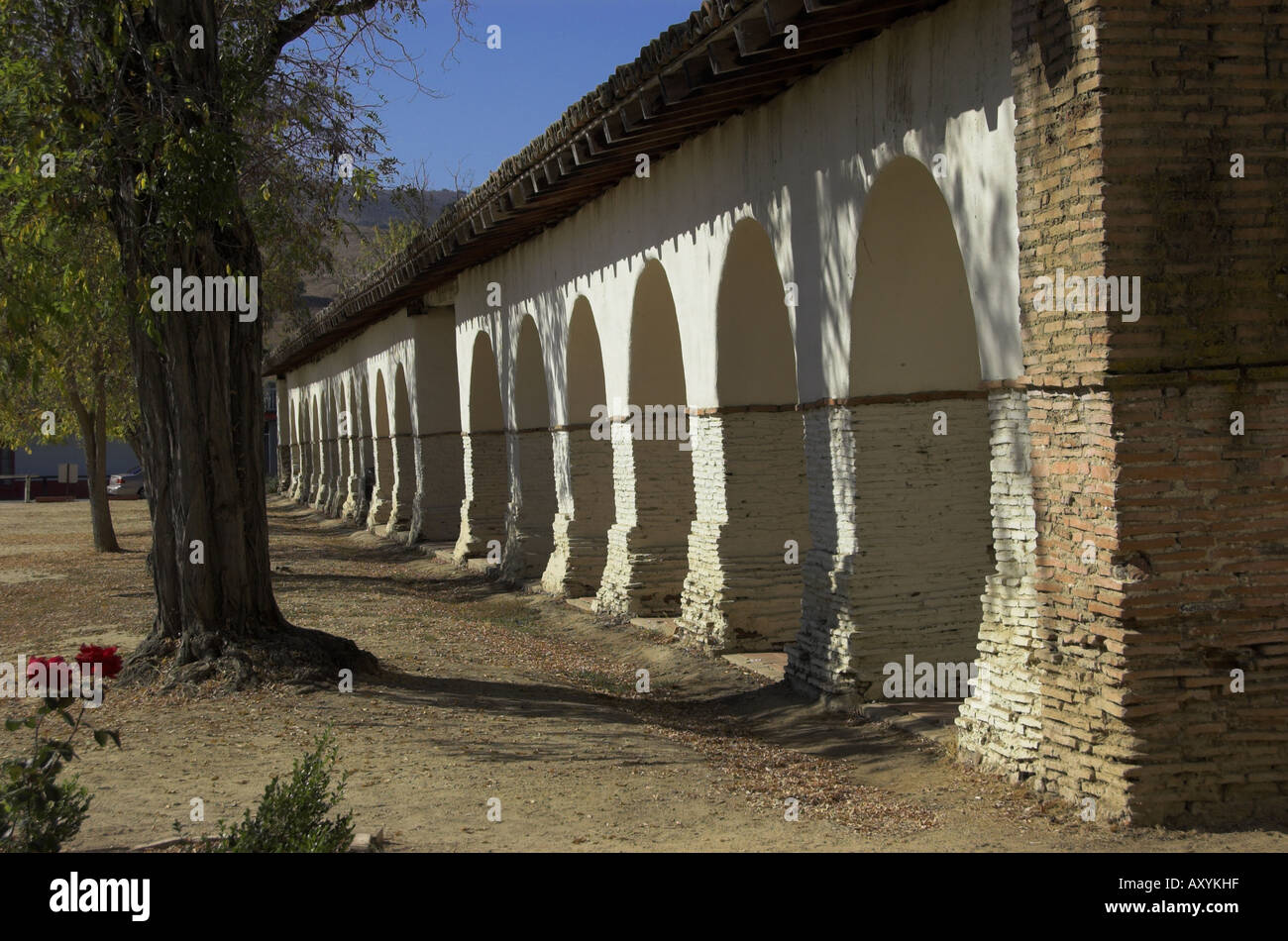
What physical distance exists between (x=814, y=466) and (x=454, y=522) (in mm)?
14559

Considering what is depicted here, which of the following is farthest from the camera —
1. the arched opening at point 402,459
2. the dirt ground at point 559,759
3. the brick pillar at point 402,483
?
the brick pillar at point 402,483

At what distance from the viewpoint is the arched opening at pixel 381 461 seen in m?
27.4

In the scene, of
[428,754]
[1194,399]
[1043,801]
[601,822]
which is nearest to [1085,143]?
[1194,399]

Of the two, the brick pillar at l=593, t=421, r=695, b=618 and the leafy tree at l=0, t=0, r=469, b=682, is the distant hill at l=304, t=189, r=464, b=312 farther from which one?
the brick pillar at l=593, t=421, r=695, b=618

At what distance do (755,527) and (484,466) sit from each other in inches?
372

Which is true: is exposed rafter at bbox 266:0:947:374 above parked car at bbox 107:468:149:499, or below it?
above

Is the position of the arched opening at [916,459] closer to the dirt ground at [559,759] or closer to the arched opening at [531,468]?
the dirt ground at [559,759]

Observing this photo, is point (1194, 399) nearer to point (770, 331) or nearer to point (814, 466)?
point (814, 466)

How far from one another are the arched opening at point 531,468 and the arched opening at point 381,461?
10410mm

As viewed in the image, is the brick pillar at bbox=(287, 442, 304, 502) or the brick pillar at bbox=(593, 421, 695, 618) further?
the brick pillar at bbox=(287, 442, 304, 502)

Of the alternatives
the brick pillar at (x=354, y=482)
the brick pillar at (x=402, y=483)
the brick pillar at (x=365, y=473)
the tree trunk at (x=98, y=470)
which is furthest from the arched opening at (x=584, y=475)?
the brick pillar at (x=354, y=482)

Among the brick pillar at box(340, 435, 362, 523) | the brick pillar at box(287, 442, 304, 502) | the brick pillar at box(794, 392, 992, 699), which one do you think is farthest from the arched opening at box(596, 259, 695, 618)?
the brick pillar at box(287, 442, 304, 502)

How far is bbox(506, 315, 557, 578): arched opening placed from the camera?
17.0 metres

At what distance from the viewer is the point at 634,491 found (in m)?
13.0
